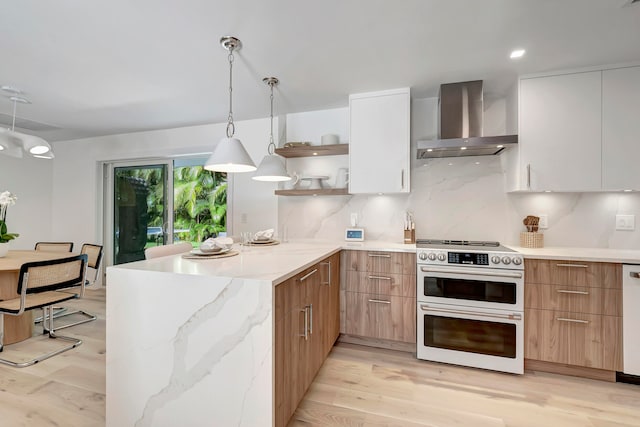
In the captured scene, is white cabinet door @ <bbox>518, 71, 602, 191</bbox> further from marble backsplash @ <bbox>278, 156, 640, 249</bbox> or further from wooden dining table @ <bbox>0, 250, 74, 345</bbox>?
wooden dining table @ <bbox>0, 250, 74, 345</bbox>

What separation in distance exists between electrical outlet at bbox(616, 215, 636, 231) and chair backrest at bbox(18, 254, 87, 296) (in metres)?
4.84

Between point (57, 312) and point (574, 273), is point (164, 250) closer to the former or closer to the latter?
point (57, 312)

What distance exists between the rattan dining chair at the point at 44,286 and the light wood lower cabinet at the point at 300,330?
7.38ft

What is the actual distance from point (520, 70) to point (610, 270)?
168 cm

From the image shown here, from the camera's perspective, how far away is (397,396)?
1.87 metres

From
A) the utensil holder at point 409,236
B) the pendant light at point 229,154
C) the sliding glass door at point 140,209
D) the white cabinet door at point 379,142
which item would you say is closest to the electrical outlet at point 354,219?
the white cabinet door at point 379,142

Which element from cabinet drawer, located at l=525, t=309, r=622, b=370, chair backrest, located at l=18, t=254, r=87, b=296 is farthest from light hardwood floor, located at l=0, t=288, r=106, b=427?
cabinet drawer, located at l=525, t=309, r=622, b=370

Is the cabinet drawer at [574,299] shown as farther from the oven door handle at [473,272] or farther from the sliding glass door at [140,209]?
the sliding glass door at [140,209]

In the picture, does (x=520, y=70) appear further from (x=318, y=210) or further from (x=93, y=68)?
(x=93, y=68)

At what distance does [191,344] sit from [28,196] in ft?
15.7

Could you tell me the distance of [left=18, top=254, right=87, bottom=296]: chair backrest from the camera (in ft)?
7.13

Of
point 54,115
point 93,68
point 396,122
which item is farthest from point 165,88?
point 396,122

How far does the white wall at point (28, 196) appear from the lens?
3.93m

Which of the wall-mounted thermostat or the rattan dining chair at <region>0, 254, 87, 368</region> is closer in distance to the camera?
the rattan dining chair at <region>0, 254, 87, 368</region>
